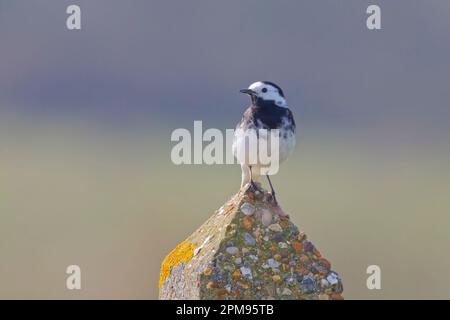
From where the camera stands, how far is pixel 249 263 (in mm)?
7719

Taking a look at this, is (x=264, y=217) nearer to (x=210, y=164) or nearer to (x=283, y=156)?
(x=283, y=156)

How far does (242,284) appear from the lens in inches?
299

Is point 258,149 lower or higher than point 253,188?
higher

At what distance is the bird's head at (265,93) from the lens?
35.8 feet

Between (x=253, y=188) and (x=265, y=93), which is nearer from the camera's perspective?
(x=253, y=188)

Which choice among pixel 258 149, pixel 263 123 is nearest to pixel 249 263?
pixel 258 149

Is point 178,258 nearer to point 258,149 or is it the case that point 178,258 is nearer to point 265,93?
point 258,149

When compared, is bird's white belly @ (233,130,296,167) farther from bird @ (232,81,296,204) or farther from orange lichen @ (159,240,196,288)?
orange lichen @ (159,240,196,288)

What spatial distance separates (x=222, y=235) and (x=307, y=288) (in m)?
0.78

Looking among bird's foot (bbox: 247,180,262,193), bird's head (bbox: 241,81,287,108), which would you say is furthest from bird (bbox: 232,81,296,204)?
bird's foot (bbox: 247,180,262,193)

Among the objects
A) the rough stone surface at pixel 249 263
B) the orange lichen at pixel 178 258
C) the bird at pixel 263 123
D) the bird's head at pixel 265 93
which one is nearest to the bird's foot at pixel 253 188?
the rough stone surface at pixel 249 263

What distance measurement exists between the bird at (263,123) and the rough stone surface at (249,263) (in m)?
2.30

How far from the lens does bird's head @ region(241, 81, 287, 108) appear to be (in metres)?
10.9

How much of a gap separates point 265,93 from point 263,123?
0.45 metres
